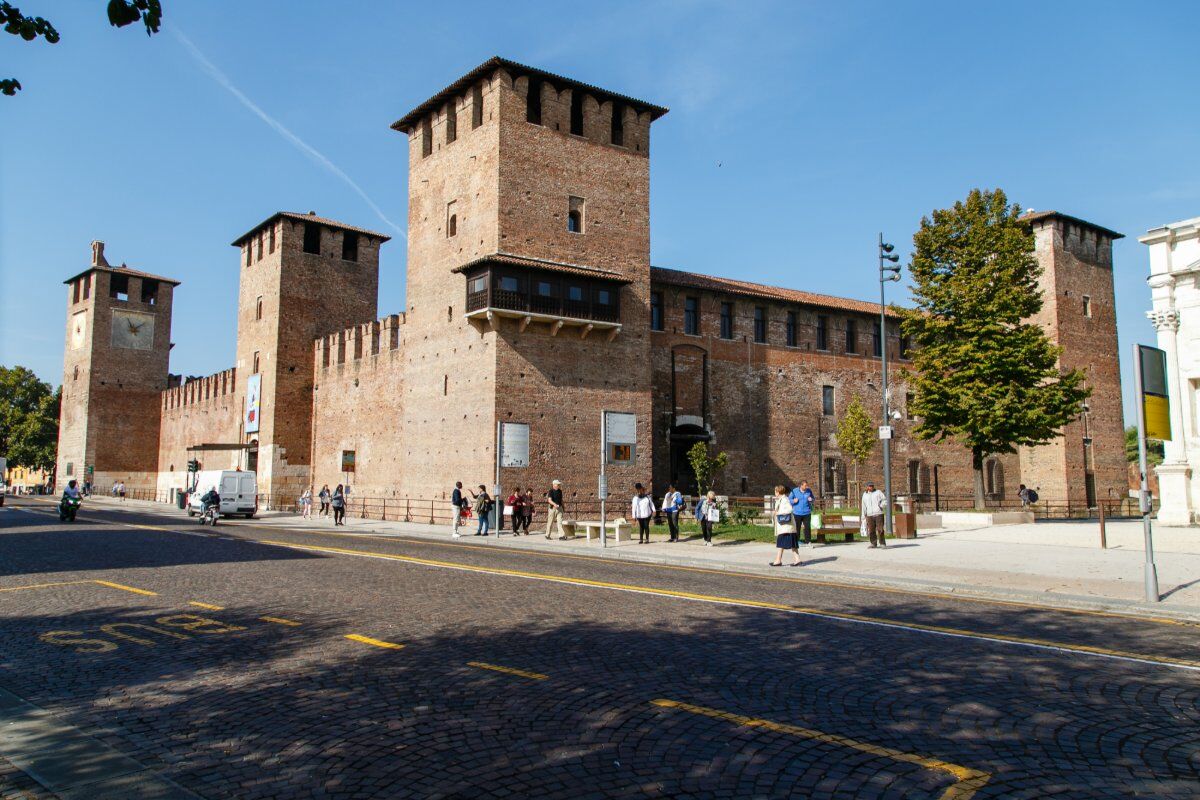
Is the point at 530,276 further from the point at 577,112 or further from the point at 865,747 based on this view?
the point at 865,747

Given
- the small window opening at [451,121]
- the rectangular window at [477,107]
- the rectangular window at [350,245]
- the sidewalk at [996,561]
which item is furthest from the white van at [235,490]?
the rectangular window at [477,107]

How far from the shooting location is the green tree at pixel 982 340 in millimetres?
33469

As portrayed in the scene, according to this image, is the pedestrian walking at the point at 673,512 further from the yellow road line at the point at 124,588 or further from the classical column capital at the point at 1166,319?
the classical column capital at the point at 1166,319

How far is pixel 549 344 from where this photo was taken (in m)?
32.5

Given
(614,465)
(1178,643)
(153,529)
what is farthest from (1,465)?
(1178,643)

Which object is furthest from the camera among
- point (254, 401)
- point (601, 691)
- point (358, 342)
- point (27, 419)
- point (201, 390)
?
point (27, 419)

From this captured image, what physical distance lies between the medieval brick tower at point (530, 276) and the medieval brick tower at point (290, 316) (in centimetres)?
1375

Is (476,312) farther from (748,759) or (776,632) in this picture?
(748,759)

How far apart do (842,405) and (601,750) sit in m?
42.6

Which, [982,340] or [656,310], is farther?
[656,310]

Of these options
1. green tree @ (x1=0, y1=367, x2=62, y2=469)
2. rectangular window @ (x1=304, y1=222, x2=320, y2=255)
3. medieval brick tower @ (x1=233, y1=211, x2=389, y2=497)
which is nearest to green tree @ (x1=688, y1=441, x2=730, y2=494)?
medieval brick tower @ (x1=233, y1=211, x2=389, y2=497)

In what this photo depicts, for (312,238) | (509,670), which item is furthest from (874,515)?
(312,238)

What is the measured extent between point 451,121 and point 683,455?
17.9 meters

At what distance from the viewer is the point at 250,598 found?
36.2ft
